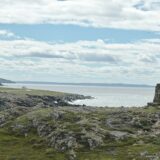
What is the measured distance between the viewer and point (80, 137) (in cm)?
16025

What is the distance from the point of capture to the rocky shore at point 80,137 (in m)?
144

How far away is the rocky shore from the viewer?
14400 cm

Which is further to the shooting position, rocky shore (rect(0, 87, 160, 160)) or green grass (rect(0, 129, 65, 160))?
rocky shore (rect(0, 87, 160, 160))

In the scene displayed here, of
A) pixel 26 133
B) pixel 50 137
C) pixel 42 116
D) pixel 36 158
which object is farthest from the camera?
pixel 42 116

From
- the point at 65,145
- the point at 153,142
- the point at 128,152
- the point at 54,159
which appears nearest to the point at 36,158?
the point at 54,159

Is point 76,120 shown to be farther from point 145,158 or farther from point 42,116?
point 145,158

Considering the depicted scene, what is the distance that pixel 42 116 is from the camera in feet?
634

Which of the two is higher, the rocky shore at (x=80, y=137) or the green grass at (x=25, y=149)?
A: the rocky shore at (x=80, y=137)

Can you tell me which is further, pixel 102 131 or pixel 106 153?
pixel 102 131

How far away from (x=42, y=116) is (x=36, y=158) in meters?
52.8

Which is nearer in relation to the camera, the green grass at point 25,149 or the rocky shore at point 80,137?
the green grass at point 25,149

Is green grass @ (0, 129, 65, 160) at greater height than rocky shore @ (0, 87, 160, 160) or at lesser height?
lesser

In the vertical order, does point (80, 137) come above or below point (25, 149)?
above

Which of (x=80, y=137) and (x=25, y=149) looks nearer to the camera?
(x=25, y=149)
